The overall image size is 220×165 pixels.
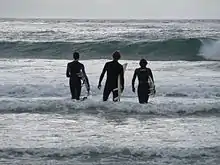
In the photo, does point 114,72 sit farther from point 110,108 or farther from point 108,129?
point 108,129

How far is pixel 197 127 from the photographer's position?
9250 mm

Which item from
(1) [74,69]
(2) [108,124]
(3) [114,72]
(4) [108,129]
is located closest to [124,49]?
(1) [74,69]

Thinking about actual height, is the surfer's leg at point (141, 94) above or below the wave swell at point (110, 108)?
above

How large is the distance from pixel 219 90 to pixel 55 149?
897cm

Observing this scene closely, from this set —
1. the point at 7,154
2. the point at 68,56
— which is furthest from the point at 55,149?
the point at 68,56

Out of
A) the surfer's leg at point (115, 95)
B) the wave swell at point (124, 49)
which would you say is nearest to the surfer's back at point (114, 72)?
the surfer's leg at point (115, 95)

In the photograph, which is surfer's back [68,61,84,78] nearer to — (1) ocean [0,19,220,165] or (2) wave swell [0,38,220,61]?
(1) ocean [0,19,220,165]

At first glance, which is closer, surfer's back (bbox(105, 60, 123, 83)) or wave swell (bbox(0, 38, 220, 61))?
surfer's back (bbox(105, 60, 123, 83))

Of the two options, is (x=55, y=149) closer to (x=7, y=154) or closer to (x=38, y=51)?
(x=7, y=154)

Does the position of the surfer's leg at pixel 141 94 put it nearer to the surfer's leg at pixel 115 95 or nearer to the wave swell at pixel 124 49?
the surfer's leg at pixel 115 95

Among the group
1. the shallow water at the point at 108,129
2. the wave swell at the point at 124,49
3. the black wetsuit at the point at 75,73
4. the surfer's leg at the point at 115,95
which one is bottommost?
the shallow water at the point at 108,129

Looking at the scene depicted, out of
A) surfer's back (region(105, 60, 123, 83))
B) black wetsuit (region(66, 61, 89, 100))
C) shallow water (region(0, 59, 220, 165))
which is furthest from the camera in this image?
black wetsuit (region(66, 61, 89, 100))

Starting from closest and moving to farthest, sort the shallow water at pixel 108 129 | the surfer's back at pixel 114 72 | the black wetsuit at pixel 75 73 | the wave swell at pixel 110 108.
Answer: the shallow water at pixel 108 129 → the surfer's back at pixel 114 72 → the wave swell at pixel 110 108 → the black wetsuit at pixel 75 73

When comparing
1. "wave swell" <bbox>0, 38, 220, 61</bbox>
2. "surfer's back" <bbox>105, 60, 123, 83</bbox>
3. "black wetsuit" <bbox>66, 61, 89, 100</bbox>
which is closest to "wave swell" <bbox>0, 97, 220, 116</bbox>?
"black wetsuit" <bbox>66, 61, 89, 100</bbox>
